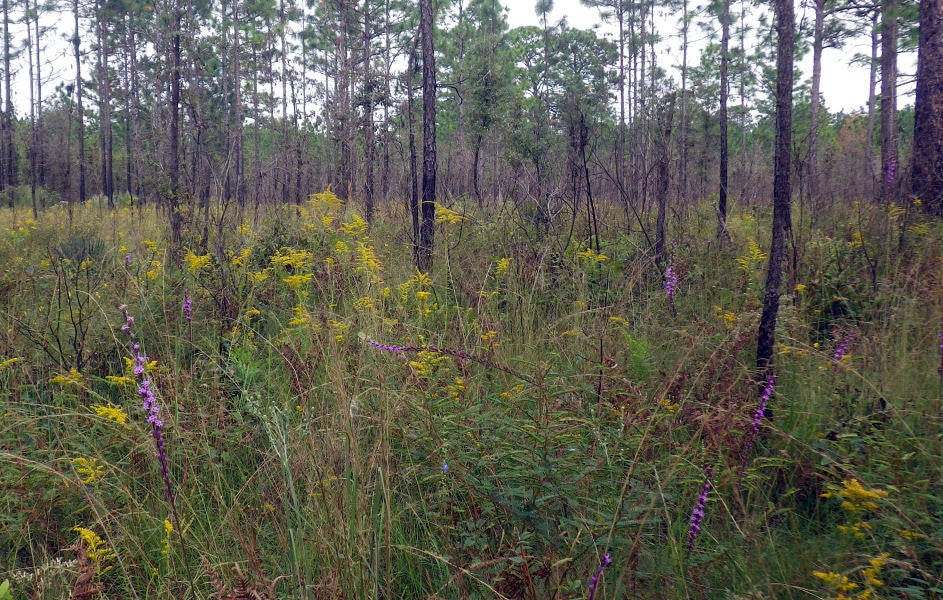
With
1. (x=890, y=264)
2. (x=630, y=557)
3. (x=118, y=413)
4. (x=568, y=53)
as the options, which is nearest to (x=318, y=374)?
(x=118, y=413)

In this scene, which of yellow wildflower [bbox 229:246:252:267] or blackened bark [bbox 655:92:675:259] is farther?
blackened bark [bbox 655:92:675:259]

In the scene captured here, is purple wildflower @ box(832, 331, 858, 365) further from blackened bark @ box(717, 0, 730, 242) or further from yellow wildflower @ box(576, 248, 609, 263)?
blackened bark @ box(717, 0, 730, 242)

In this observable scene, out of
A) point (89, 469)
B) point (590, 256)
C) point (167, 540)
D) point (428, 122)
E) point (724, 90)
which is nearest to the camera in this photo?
point (167, 540)

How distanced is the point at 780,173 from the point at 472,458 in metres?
2.18

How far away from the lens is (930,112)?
23.4 feet

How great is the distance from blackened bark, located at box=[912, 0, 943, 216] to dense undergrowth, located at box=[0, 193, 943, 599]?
12.3 ft

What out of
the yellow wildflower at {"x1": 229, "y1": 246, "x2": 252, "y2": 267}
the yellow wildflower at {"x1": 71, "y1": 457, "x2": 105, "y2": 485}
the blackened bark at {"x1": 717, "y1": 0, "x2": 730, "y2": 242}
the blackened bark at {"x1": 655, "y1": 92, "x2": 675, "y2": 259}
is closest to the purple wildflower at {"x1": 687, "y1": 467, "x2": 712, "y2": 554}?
the yellow wildflower at {"x1": 71, "y1": 457, "x2": 105, "y2": 485}

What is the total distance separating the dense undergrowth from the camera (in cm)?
174

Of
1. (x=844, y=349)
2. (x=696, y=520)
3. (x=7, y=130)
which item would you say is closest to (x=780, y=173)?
(x=844, y=349)

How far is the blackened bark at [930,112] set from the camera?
22.7ft

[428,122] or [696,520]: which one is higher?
[428,122]

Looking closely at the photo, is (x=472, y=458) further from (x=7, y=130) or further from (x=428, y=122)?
(x=7, y=130)

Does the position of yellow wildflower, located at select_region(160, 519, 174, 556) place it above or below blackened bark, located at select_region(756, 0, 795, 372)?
below

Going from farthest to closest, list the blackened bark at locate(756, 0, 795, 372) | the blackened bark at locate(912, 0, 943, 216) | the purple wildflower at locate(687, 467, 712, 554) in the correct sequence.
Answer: the blackened bark at locate(912, 0, 943, 216) → the blackened bark at locate(756, 0, 795, 372) → the purple wildflower at locate(687, 467, 712, 554)
